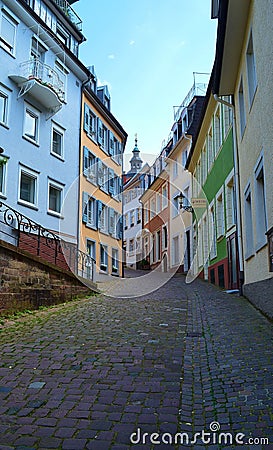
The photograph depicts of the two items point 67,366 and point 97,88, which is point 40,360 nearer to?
point 67,366

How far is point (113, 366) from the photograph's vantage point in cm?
536

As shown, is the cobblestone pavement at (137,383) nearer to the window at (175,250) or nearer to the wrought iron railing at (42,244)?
the wrought iron railing at (42,244)

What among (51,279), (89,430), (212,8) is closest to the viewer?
(89,430)

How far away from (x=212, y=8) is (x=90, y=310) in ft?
33.5

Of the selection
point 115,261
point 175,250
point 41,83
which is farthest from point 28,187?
point 175,250

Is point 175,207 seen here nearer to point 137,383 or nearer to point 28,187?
point 28,187

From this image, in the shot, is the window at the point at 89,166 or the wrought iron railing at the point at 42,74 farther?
the window at the point at 89,166

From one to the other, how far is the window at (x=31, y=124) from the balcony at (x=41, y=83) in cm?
60

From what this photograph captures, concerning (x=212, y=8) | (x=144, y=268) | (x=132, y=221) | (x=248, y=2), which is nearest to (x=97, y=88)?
(x=212, y=8)

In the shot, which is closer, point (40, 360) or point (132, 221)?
point (40, 360)

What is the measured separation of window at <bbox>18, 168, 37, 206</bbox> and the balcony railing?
8888mm

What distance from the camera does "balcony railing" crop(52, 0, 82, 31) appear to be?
22094 millimetres

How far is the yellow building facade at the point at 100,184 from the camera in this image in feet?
74.2

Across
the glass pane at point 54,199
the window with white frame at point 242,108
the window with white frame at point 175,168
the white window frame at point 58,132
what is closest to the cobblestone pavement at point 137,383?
the window with white frame at point 242,108
